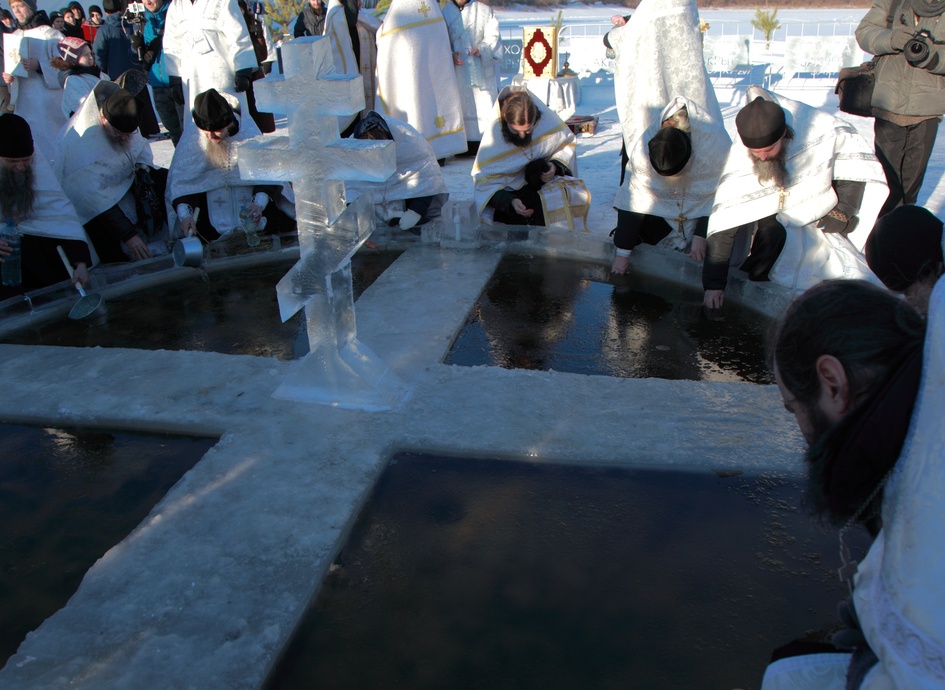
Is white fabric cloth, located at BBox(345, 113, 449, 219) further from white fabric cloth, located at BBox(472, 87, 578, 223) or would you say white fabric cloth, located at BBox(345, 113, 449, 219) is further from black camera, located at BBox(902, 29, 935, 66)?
black camera, located at BBox(902, 29, 935, 66)

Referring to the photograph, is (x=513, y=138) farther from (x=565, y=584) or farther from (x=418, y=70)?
(x=565, y=584)

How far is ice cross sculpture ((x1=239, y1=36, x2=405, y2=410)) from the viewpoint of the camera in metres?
2.53

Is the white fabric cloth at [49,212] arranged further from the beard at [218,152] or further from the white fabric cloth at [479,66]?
the white fabric cloth at [479,66]

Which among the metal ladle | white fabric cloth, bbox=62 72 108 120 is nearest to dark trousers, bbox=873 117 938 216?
the metal ladle

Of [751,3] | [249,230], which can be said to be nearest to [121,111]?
[249,230]

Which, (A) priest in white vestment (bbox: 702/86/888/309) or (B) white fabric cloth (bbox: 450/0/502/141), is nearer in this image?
(A) priest in white vestment (bbox: 702/86/888/309)

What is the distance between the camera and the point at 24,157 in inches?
158

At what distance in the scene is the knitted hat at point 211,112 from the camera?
4801 mm

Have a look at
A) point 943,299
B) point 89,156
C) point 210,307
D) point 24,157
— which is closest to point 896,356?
point 943,299

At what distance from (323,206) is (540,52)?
8.09m

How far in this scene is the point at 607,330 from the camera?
3.61 metres

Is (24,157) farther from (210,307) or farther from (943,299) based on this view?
(943,299)

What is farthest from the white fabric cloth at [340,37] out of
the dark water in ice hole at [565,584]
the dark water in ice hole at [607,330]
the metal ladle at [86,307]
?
the dark water in ice hole at [565,584]

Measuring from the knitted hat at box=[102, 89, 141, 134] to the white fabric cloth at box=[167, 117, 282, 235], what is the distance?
0.38m
